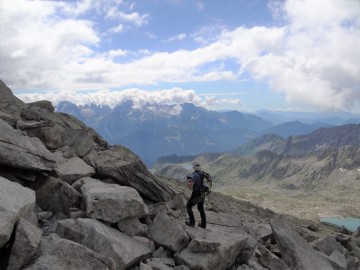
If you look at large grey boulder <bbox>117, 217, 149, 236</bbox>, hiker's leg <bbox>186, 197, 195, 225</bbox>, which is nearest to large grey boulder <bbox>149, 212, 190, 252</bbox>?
large grey boulder <bbox>117, 217, 149, 236</bbox>

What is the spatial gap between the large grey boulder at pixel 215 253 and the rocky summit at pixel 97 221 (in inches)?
2.4

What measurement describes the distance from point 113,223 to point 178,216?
28.4 feet

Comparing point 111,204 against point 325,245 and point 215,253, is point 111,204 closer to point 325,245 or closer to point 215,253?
point 215,253

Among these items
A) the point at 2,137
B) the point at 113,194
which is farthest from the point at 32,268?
the point at 2,137

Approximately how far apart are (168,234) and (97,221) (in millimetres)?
5140

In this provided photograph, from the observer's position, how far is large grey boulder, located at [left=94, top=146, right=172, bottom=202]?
30.4 m

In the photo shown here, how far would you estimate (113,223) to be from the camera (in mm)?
23094

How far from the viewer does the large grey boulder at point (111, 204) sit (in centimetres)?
2239

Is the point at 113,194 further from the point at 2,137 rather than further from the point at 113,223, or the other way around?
the point at 2,137

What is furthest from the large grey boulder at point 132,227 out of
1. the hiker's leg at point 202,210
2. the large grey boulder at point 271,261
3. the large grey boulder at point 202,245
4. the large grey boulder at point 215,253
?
the large grey boulder at point 271,261

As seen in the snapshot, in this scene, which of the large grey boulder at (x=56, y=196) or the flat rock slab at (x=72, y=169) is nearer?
the large grey boulder at (x=56, y=196)

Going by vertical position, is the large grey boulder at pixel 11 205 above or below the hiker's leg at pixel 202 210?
above

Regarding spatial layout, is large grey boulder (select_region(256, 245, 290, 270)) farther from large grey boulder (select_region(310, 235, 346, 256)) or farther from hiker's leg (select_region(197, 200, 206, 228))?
large grey boulder (select_region(310, 235, 346, 256))

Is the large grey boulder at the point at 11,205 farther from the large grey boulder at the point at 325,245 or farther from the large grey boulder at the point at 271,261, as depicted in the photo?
the large grey boulder at the point at 325,245
